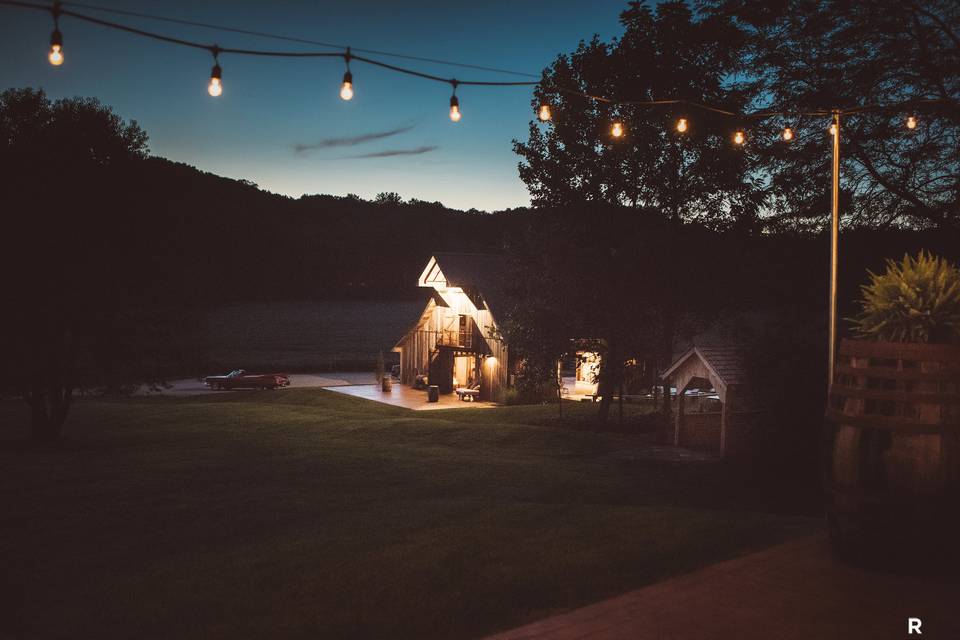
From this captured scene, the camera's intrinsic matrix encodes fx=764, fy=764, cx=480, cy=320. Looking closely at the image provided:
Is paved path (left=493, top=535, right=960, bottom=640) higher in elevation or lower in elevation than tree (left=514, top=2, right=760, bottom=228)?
lower

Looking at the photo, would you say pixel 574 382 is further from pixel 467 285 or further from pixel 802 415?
pixel 802 415

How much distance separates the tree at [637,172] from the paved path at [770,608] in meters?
18.2

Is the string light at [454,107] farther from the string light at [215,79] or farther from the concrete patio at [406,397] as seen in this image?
the concrete patio at [406,397]

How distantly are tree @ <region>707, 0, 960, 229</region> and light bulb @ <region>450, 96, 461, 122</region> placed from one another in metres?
8.76

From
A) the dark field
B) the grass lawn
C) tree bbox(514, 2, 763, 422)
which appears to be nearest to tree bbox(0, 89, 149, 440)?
the grass lawn

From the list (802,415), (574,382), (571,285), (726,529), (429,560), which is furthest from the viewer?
(574,382)

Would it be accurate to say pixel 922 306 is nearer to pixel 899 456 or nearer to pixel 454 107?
pixel 899 456

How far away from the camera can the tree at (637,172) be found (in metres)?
23.0

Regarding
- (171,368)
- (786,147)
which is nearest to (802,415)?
(786,147)

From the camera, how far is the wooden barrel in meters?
5.26

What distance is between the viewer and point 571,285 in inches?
960

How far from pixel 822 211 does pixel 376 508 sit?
10.9m

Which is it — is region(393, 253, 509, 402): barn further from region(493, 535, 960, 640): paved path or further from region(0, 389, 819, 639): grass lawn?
region(493, 535, 960, 640): paved path

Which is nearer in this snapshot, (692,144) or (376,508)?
(376,508)
